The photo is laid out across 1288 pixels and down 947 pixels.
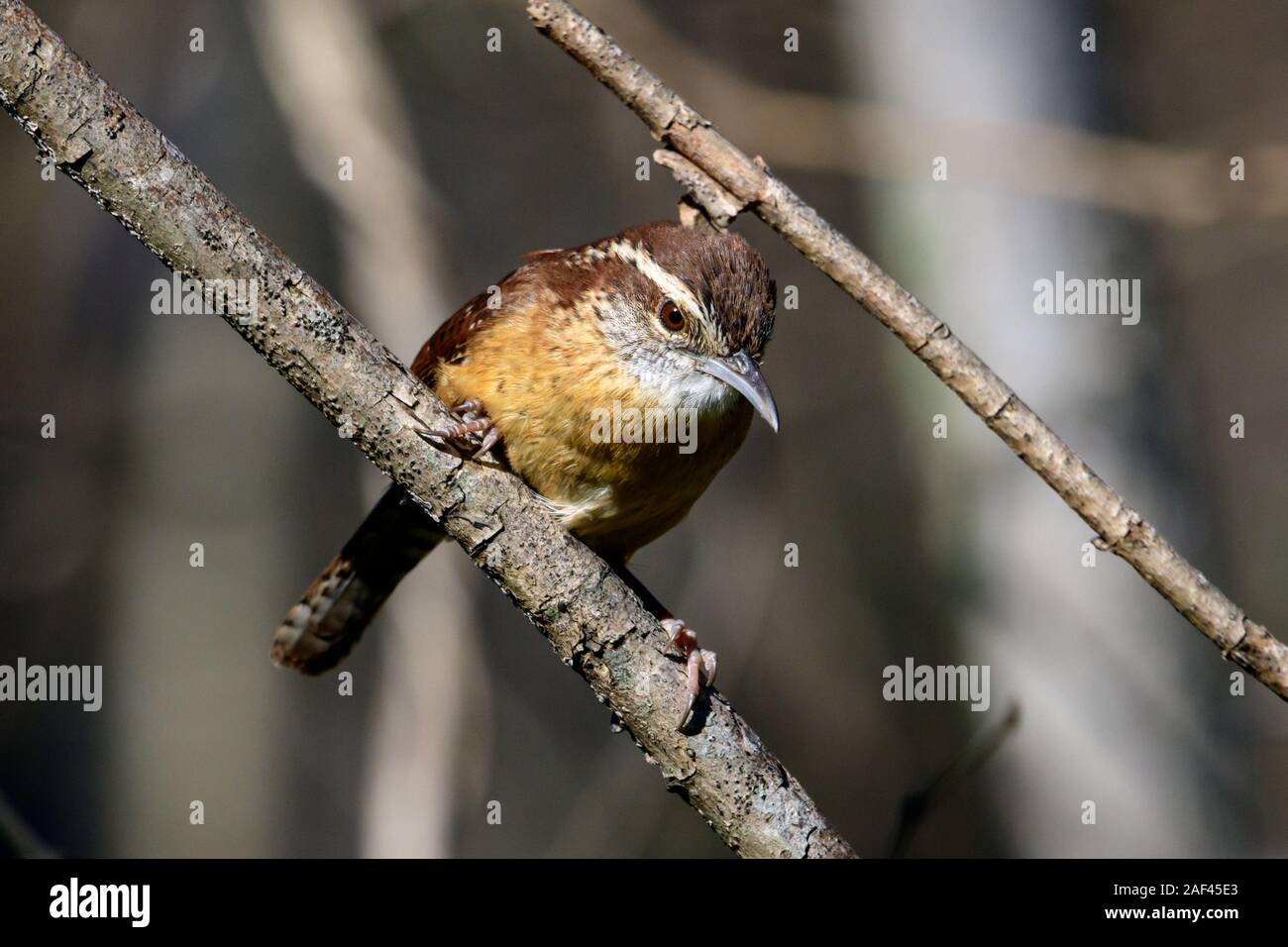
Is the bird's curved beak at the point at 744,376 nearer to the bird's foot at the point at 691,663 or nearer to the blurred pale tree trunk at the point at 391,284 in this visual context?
the bird's foot at the point at 691,663

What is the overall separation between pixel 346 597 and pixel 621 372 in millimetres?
1479

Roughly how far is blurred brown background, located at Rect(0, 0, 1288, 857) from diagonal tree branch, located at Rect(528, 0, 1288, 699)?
290 centimetres

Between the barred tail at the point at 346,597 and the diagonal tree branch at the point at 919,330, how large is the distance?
193 cm

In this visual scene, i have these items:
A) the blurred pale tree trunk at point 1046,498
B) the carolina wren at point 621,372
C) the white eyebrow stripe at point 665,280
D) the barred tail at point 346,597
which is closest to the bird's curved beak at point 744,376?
the carolina wren at point 621,372

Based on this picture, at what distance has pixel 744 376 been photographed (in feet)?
12.1

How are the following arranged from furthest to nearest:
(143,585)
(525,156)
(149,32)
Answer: (525,156) < (149,32) < (143,585)

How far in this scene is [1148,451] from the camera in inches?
216

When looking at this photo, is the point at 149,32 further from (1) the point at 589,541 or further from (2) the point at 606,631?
(2) the point at 606,631

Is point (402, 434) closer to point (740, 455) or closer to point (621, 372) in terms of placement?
point (621, 372)

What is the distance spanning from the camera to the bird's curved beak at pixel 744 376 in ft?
11.8

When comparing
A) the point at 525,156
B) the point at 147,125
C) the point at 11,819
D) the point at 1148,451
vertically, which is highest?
the point at 525,156
